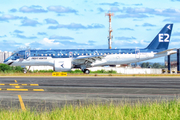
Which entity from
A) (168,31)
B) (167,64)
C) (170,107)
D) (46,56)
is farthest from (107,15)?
(170,107)

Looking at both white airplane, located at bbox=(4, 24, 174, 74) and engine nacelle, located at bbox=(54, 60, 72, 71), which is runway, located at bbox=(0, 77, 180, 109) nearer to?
engine nacelle, located at bbox=(54, 60, 72, 71)

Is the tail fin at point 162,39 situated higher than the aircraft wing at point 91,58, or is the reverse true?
the tail fin at point 162,39

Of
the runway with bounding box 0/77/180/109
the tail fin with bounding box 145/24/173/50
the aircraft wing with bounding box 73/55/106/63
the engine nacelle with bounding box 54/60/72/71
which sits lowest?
the runway with bounding box 0/77/180/109

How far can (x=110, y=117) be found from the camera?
7.83 meters

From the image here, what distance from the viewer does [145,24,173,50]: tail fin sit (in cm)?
4794

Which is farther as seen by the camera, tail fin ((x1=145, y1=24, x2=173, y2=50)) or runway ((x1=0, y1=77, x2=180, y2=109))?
tail fin ((x1=145, y1=24, x2=173, y2=50))

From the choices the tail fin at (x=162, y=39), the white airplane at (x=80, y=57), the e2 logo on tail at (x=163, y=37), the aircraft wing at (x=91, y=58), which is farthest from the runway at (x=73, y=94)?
the e2 logo on tail at (x=163, y=37)

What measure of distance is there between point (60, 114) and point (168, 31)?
43852 millimetres

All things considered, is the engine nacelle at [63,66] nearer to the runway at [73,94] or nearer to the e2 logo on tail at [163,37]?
the e2 logo on tail at [163,37]

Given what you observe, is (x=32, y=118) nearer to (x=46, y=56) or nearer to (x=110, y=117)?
(x=110, y=117)

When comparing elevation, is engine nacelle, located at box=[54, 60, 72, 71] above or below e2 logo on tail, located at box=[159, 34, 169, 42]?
below

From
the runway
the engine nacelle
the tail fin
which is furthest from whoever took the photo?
the tail fin

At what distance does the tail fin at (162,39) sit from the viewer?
157 feet

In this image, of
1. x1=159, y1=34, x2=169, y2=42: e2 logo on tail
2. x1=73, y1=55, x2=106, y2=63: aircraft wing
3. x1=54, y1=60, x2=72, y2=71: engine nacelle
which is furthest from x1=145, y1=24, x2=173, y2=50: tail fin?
x1=54, y1=60, x2=72, y2=71: engine nacelle
